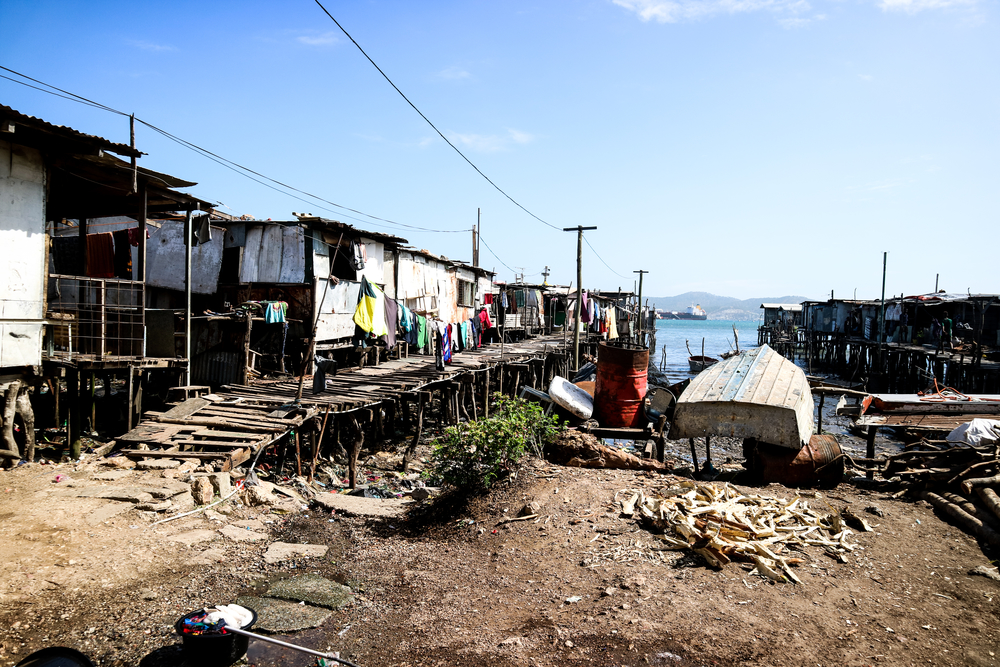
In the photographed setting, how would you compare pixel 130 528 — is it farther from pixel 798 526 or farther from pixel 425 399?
pixel 425 399

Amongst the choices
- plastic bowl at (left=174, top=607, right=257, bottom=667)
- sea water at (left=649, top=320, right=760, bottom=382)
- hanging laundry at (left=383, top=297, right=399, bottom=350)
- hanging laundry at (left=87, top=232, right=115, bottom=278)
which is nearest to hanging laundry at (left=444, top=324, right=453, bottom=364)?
hanging laundry at (left=383, top=297, right=399, bottom=350)

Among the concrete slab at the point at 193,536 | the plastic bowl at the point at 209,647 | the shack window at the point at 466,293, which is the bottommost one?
the concrete slab at the point at 193,536

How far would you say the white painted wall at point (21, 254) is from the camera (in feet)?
28.3

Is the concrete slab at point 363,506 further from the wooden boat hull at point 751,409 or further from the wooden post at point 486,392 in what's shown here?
the wooden post at point 486,392

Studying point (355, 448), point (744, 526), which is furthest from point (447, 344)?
point (744, 526)

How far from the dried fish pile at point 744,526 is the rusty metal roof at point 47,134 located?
9675 millimetres

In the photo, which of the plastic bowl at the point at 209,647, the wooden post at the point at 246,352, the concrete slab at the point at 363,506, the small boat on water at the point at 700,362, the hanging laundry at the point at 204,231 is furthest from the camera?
the small boat on water at the point at 700,362

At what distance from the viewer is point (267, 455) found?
11.0 metres

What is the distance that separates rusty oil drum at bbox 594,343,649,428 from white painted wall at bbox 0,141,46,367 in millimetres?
10195

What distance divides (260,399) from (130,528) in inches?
228

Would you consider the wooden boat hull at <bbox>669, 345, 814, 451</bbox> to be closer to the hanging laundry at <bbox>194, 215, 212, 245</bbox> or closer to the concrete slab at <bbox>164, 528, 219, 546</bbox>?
the concrete slab at <bbox>164, 528, 219, 546</bbox>

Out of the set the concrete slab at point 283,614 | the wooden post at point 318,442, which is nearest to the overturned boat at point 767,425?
the concrete slab at point 283,614

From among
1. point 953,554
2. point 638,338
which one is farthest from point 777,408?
point 638,338

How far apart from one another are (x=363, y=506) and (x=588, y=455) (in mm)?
3964
